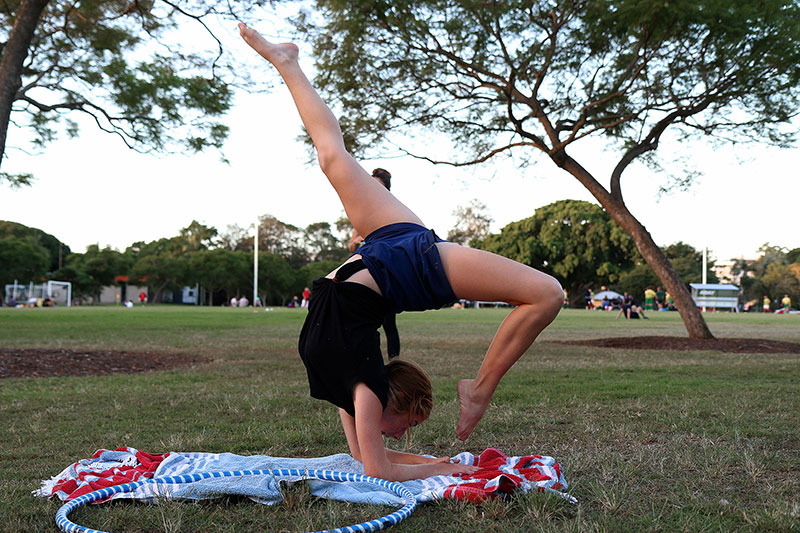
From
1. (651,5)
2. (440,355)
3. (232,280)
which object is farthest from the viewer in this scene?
(232,280)

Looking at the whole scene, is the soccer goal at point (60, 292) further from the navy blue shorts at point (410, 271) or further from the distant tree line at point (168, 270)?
the navy blue shorts at point (410, 271)

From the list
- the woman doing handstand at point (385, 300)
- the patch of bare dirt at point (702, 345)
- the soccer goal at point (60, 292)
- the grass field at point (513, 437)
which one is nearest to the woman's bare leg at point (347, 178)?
the woman doing handstand at point (385, 300)

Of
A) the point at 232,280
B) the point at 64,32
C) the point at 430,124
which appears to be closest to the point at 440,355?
the point at 430,124

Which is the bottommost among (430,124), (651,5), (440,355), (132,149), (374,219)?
(440,355)

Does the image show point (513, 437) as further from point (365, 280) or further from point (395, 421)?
point (365, 280)

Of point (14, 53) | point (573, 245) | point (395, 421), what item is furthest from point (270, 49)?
point (573, 245)

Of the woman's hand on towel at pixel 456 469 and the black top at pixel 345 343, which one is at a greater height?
the black top at pixel 345 343

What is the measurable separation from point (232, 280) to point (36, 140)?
58.1 m

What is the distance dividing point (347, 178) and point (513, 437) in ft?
7.29

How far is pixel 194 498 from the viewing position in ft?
9.24

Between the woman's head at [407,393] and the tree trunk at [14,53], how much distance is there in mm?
8087

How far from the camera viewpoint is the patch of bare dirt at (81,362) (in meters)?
8.55

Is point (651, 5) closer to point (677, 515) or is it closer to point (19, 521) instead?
point (677, 515)

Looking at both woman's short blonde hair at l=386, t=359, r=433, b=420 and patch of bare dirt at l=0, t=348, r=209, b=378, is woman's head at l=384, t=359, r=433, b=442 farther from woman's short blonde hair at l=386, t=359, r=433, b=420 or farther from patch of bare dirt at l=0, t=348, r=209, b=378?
patch of bare dirt at l=0, t=348, r=209, b=378
